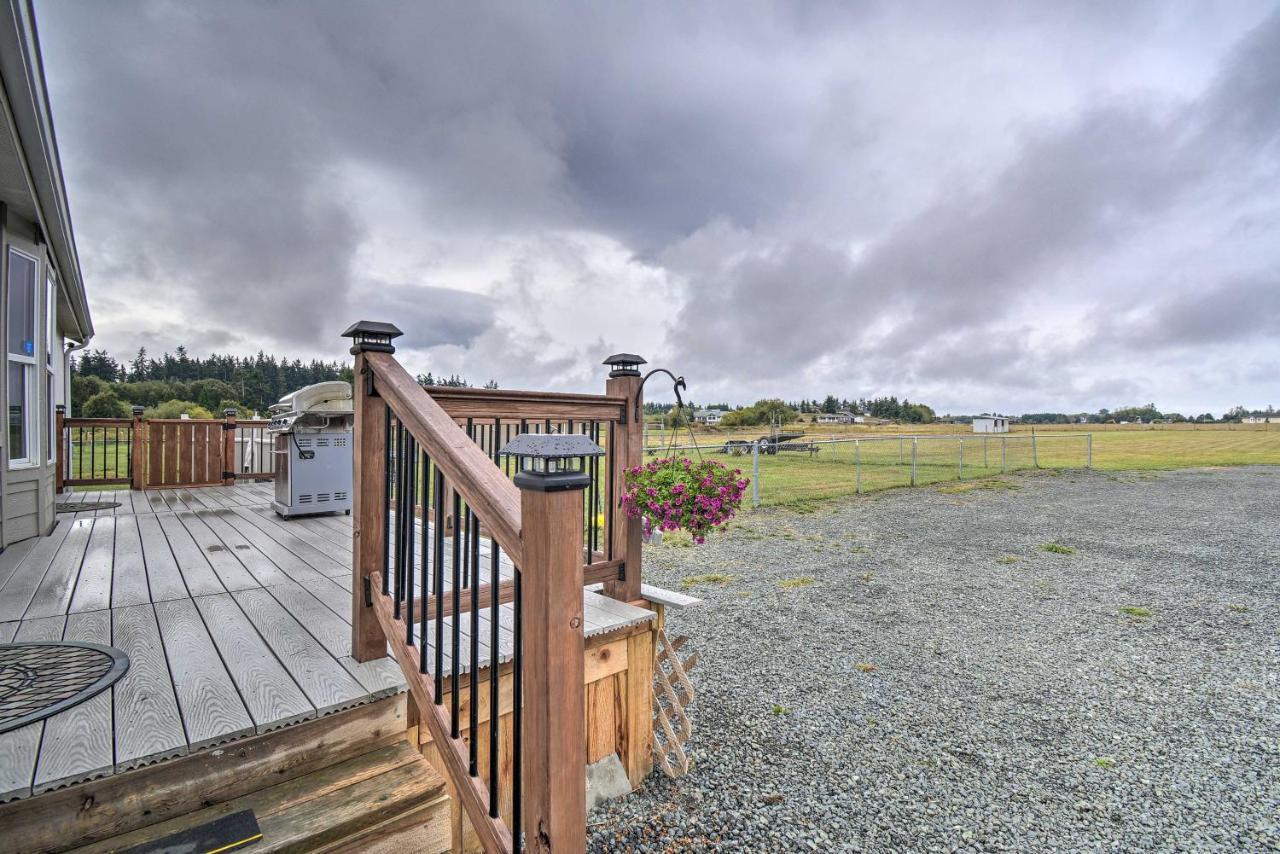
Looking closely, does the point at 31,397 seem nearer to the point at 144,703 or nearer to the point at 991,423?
the point at 144,703

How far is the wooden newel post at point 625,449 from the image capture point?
268 centimetres

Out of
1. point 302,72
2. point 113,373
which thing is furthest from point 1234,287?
point 113,373

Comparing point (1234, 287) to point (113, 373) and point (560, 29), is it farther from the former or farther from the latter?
point (113, 373)

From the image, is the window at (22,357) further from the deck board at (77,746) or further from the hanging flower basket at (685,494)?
the hanging flower basket at (685,494)

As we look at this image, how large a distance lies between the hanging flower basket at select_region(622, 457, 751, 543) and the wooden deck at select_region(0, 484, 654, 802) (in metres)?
0.54

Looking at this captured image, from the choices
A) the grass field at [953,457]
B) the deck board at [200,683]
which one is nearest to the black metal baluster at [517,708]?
the deck board at [200,683]

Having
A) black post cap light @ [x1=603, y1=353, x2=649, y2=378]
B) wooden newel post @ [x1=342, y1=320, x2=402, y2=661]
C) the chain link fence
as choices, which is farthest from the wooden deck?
the chain link fence

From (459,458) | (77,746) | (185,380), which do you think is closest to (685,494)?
(459,458)

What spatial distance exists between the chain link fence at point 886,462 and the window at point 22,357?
7.15 m

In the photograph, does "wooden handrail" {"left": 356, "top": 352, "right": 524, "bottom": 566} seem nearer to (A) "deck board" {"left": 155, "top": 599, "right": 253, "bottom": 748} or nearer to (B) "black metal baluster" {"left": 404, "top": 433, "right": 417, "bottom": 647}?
(B) "black metal baluster" {"left": 404, "top": 433, "right": 417, "bottom": 647}

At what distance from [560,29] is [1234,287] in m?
26.6

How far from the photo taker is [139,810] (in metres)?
1.32

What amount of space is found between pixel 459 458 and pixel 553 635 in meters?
0.49

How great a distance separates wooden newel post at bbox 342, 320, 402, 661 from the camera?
1928 millimetres
